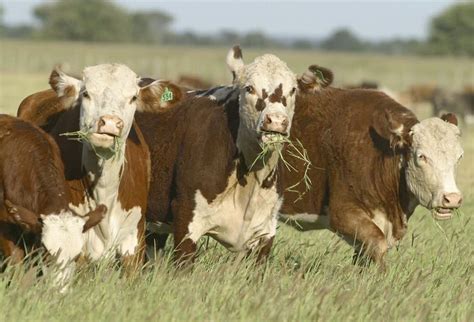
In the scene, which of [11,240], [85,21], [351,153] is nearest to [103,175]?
[11,240]

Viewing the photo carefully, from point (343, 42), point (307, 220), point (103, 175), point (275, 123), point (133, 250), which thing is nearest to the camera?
point (275, 123)

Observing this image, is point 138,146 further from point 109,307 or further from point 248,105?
point 109,307

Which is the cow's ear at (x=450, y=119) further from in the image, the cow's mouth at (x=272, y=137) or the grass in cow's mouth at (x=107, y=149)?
the grass in cow's mouth at (x=107, y=149)

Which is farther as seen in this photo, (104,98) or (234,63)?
(234,63)

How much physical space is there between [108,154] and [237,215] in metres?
1.26

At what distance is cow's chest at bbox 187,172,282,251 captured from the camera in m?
8.53

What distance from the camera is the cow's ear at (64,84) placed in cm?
825

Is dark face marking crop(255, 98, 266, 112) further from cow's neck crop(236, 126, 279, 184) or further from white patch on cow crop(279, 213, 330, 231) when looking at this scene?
→ white patch on cow crop(279, 213, 330, 231)

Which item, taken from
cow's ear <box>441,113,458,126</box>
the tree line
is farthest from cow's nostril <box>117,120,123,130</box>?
the tree line

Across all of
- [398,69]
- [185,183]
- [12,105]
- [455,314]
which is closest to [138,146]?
[185,183]

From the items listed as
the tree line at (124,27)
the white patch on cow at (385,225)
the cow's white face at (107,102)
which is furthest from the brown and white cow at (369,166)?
the tree line at (124,27)

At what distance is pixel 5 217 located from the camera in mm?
7594

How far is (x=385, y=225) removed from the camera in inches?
372

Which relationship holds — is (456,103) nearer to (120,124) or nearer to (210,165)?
(210,165)
